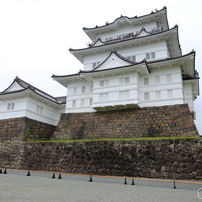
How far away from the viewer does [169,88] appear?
17781 mm

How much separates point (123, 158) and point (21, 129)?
11.6 m

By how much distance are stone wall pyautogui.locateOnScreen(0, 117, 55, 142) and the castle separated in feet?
2.29

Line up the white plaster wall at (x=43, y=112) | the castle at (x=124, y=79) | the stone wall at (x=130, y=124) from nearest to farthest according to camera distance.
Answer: the stone wall at (x=130, y=124), the castle at (x=124, y=79), the white plaster wall at (x=43, y=112)

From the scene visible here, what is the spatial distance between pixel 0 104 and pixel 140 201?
20.7m

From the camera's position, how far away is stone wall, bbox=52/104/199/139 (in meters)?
15.6

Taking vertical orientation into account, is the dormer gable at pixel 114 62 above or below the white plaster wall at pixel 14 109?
above

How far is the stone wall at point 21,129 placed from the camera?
1898 cm

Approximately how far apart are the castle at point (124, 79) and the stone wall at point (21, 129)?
70 centimetres

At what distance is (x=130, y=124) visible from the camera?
1748 centimetres

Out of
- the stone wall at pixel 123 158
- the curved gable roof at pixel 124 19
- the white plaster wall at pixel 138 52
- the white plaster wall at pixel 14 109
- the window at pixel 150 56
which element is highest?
the curved gable roof at pixel 124 19

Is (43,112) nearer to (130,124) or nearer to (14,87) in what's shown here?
(14,87)

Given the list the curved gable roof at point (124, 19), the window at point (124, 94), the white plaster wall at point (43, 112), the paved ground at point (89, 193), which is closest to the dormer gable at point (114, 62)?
the window at point (124, 94)

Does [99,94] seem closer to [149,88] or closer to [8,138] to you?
[149,88]

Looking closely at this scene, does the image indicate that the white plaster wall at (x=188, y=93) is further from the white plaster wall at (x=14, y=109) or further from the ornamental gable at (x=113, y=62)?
the white plaster wall at (x=14, y=109)
